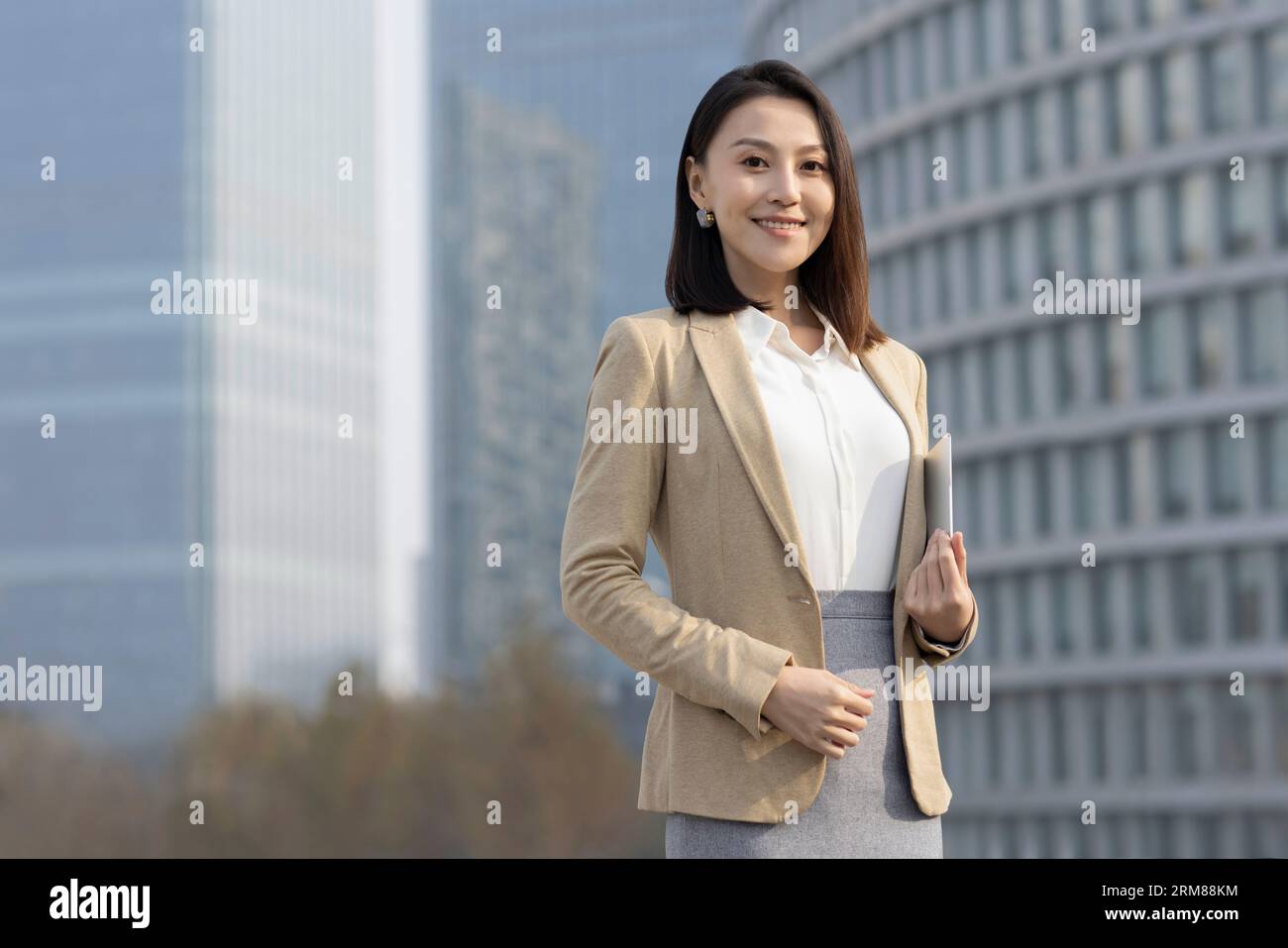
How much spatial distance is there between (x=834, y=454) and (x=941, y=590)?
0.24 meters

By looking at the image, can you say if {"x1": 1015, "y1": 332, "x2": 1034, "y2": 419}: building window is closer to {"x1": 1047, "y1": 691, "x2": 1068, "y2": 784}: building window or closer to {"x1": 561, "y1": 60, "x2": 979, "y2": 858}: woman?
{"x1": 1047, "y1": 691, "x2": 1068, "y2": 784}: building window

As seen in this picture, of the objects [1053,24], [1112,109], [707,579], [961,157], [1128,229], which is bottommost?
[707,579]

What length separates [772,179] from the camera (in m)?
2.47

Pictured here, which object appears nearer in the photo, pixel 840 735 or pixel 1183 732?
pixel 840 735

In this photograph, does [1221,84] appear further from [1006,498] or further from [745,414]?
[745,414]

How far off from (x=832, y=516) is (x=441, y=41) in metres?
111

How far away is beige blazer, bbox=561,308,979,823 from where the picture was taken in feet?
7.41

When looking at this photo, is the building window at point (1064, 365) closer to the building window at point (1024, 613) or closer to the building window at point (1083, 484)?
the building window at point (1083, 484)

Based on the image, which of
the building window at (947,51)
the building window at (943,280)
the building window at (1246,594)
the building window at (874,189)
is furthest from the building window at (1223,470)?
the building window at (947,51)

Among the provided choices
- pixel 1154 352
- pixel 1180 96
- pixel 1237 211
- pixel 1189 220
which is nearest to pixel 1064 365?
pixel 1154 352

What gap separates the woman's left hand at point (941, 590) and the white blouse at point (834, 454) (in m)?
0.07

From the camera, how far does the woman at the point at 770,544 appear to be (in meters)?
2.26

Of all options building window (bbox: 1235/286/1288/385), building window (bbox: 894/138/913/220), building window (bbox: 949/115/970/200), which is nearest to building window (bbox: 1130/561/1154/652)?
building window (bbox: 1235/286/1288/385)
